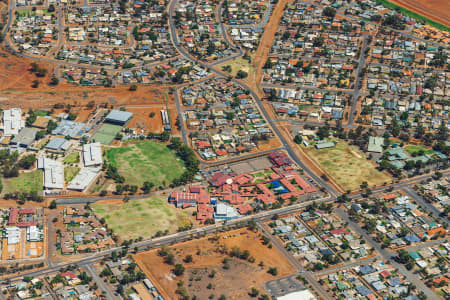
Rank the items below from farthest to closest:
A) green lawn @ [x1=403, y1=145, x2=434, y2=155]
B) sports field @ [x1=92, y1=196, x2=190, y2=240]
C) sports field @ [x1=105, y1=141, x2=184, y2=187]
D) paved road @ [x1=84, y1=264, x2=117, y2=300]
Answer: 1. green lawn @ [x1=403, y1=145, x2=434, y2=155]
2. sports field @ [x1=105, y1=141, x2=184, y2=187]
3. sports field @ [x1=92, y1=196, x2=190, y2=240]
4. paved road @ [x1=84, y1=264, x2=117, y2=300]

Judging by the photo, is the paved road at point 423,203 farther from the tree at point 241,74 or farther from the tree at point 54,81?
the tree at point 54,81

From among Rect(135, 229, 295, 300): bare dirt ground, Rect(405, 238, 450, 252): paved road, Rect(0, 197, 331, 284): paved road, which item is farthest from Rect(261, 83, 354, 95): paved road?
Rect(135, 229, 295, 300): bare dirt ground

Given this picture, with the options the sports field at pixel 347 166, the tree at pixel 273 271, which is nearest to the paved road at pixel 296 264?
the tree at pixel 273 271

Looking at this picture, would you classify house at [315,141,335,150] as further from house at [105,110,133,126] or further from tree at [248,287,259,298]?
tree at [248,287,259,298]

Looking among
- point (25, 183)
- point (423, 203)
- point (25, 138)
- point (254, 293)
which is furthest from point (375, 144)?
point (25, 138)

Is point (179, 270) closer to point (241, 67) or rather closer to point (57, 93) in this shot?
point (57, 93)
